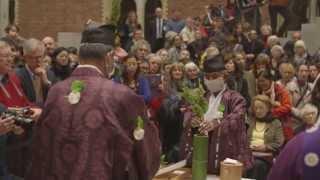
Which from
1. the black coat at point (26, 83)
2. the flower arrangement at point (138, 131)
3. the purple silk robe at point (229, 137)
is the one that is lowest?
the purple silk robe at point (229, 137)

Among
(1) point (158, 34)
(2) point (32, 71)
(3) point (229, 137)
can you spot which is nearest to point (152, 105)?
(3) point (229, 137)

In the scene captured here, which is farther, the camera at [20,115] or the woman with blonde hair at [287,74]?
the woman with blonde hair at [287,74]

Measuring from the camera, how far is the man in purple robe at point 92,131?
11.5ft

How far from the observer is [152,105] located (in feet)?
26.1

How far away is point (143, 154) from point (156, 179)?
1313mm

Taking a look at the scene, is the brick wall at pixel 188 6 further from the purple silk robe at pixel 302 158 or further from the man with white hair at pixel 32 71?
the purple silk robe at pixel 302 158

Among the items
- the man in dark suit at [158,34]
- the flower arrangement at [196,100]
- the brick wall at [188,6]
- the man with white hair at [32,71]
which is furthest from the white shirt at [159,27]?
the flower arrangement at [196,100]

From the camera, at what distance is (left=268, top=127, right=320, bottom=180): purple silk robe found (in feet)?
7.69

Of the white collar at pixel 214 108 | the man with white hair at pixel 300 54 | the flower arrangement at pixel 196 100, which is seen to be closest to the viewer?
the flower arrangement at pixel 196 100

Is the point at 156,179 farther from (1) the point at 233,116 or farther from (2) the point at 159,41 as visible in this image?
(2) the point at 159,41

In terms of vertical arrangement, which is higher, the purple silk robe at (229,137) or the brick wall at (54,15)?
the brick wall at (54,15)

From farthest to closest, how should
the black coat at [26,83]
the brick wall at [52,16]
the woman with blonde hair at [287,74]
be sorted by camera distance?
the brick wall at [52,16] → the woman with blonde hair at [287,74] → the black coat at [26,83]

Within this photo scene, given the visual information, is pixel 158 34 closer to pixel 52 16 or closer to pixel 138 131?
pixel 52 16

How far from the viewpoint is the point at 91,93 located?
356 centimetres
